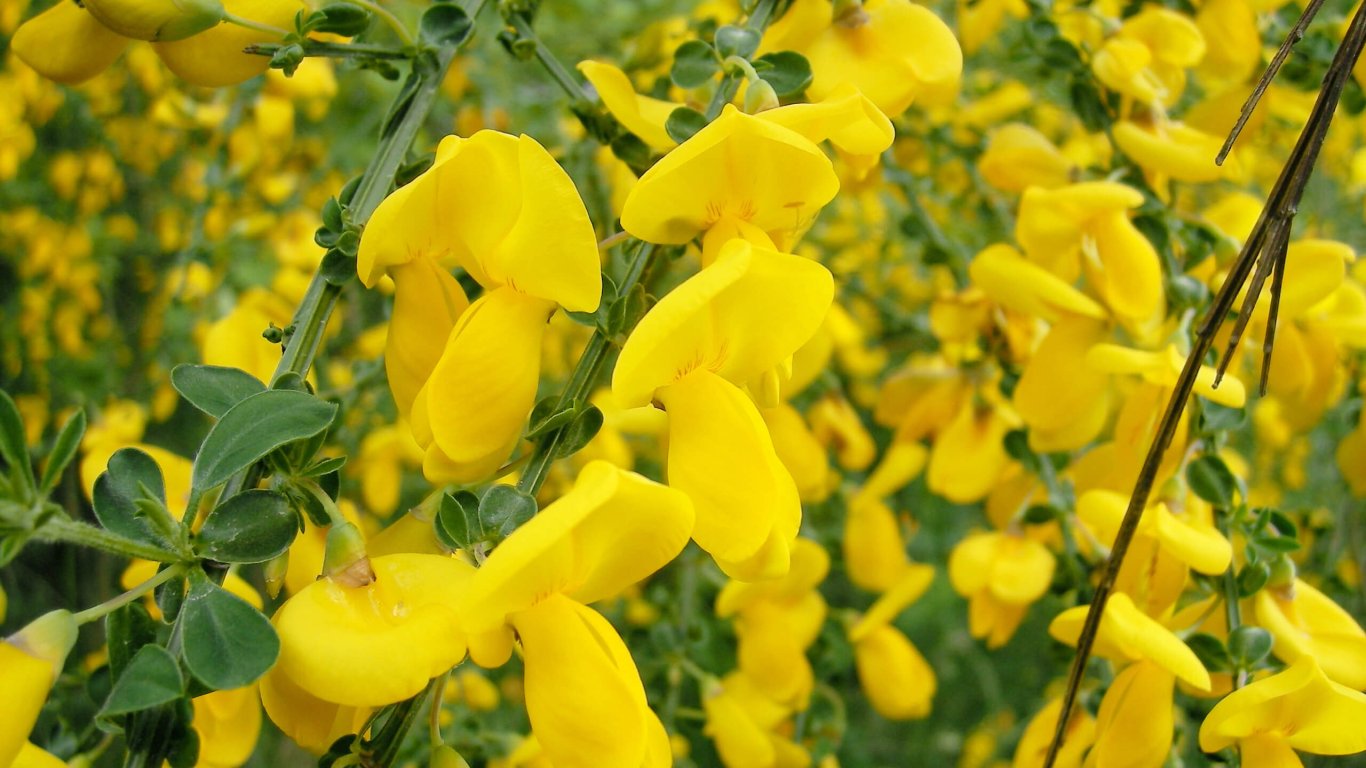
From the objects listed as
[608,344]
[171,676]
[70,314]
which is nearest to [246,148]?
[70,314]

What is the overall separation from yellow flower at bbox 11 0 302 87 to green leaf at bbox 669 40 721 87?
218 mm

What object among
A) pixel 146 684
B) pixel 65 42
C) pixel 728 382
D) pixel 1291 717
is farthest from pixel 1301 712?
pixel 65 42

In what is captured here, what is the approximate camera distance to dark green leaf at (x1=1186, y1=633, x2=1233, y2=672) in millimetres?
694

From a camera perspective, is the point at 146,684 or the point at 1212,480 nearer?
the point at 146,684

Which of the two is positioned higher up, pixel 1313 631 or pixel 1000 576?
pixel 1313 631

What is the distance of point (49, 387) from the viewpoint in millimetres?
1960

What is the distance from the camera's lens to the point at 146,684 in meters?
0.44

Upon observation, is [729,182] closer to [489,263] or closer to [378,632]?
[489,263]

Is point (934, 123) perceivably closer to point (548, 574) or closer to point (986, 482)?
point (986, 482)

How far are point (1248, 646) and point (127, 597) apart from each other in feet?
1.92

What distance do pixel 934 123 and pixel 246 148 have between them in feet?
3.02

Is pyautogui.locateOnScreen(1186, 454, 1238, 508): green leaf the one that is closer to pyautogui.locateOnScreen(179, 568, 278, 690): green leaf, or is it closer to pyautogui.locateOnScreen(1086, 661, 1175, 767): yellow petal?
pyautogui.locateOnScreen(1086, 661, 1175, 767): yellow petal

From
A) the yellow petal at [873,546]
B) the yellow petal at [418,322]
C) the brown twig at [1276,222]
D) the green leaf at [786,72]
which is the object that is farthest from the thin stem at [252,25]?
the yellow petal at [873,546]

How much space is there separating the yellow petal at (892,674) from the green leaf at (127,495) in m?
0.84
